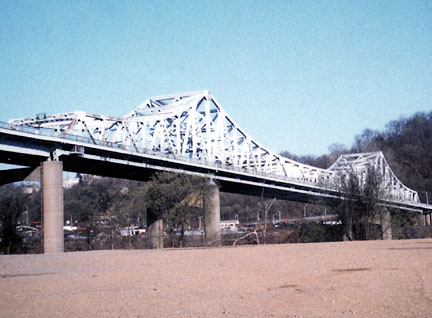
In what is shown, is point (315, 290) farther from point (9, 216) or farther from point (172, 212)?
point (9, 216)

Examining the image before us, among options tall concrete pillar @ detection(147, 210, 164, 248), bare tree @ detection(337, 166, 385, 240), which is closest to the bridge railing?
tall concrete pillar @ detection(147, 210, 164, 248)

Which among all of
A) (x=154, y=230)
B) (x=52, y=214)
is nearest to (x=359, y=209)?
(x=52, y=214)

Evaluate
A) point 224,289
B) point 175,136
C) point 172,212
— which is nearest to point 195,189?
point 172,212

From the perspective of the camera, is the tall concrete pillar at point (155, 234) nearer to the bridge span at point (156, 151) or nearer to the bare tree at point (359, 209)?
the bridge span at point (156, 151)

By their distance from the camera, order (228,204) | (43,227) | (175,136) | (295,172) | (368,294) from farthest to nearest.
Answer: (228,204) < (295,172) < (175,136) < (43,227) < (368,294)

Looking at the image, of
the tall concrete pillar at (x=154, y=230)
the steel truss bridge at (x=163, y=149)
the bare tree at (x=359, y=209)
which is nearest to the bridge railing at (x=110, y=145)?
the steel truss bridge at (x=163, y=149)

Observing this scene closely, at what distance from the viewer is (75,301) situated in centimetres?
1023

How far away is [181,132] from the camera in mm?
65438

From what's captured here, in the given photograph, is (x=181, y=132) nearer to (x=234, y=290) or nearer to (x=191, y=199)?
(x=191, y=199)

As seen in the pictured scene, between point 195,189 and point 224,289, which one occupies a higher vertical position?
point 195,189

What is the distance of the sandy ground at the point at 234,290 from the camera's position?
8.88m

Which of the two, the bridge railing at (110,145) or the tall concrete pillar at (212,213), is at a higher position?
the bridge railing at (110,145)

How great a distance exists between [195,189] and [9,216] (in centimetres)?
1484

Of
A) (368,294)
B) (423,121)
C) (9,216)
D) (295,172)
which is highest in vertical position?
(423,121)
